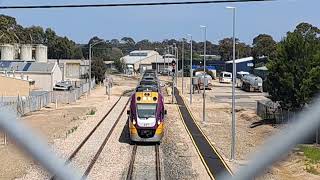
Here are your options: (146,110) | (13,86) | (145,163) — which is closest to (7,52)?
(13,86)

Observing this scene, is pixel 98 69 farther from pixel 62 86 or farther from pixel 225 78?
pixel 225 78

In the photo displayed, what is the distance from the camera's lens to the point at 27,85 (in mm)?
62812

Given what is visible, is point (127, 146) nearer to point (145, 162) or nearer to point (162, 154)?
point (162, 154)

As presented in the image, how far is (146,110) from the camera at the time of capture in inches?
1128

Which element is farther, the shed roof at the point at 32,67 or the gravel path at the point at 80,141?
the shed roof at the point at 32,67

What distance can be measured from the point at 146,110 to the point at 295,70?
11275mm

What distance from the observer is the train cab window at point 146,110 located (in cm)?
2841

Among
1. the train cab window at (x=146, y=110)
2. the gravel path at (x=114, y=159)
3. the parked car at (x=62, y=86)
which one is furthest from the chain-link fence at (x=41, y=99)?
the train cab window at (x=146, y=110)

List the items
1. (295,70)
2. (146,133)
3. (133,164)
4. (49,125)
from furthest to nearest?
(49,125) → (295,70) → (146,133) → (133,164)

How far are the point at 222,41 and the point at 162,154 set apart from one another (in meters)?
157

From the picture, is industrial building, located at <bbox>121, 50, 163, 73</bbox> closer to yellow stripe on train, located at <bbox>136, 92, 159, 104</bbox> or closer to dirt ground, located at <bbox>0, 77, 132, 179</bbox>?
dirt ground, located at <bbox>0, 77, 132, 179</bbox>

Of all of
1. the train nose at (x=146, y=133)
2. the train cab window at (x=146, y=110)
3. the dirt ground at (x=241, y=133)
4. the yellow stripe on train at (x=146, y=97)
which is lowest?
the dirt ground at (x=241, y=133)

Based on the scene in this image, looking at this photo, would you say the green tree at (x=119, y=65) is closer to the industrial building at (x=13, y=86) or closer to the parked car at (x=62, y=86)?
the parked car at (x=62, y=86)

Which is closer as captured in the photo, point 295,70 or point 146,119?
Answer: point 146,119
